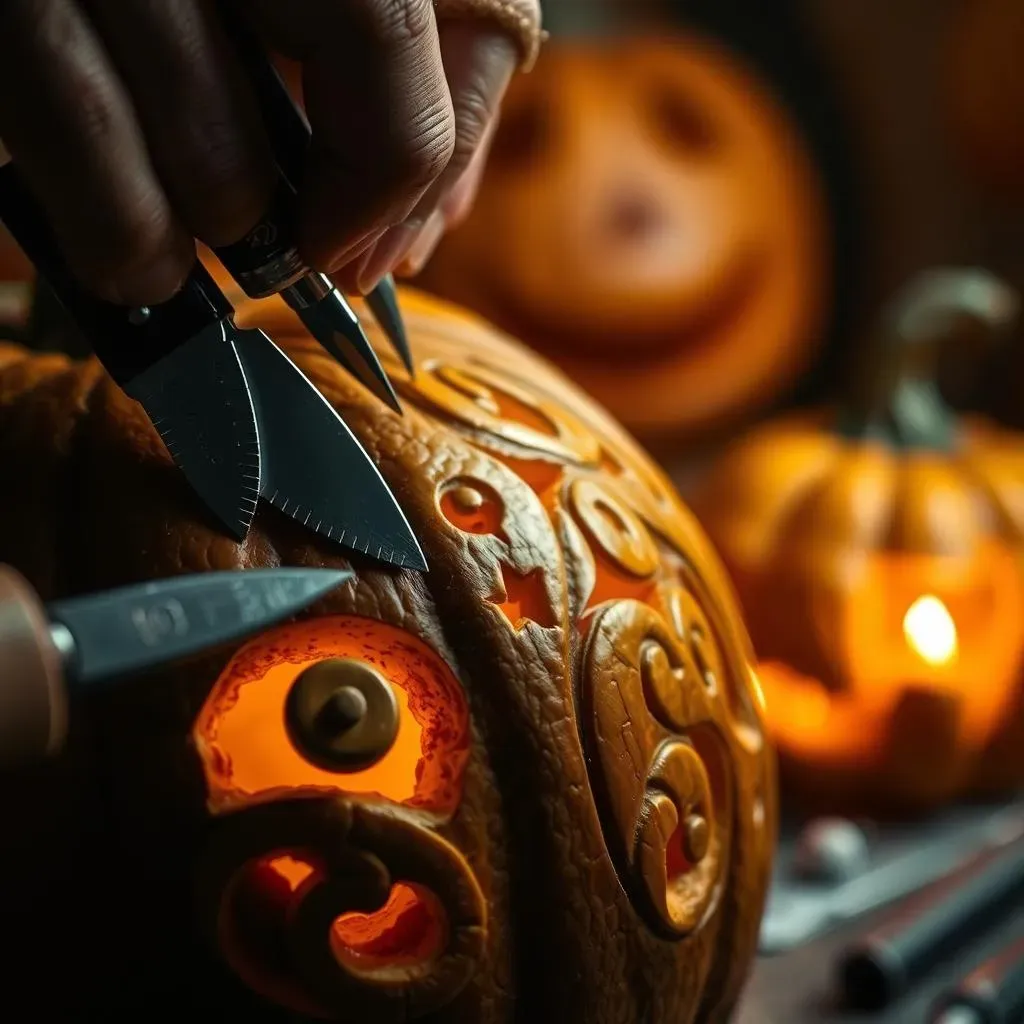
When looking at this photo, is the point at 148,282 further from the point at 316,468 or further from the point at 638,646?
the point at 638,646

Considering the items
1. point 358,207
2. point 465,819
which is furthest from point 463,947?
point 358,207

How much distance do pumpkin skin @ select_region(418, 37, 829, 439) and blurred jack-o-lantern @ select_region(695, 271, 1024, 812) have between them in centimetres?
39

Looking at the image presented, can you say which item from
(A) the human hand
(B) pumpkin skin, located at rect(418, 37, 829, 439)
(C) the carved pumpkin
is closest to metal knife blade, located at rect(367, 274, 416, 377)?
(A) the human hand

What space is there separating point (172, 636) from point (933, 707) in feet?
3.13

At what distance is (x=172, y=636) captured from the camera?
1.35 feet

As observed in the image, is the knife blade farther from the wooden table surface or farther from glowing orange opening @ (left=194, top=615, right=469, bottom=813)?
the wooden table surface

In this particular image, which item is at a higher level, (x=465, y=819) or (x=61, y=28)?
(x=61, y=28)

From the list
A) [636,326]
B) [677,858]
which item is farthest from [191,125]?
[636,326]

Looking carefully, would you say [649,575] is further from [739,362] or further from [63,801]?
[739,362]

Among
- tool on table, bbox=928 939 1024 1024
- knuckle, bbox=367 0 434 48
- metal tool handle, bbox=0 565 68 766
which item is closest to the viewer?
metal tool handle, bbox=0 565 68 766

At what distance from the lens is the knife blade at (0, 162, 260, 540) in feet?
1.73

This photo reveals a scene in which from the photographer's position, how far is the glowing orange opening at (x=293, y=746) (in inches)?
21.2

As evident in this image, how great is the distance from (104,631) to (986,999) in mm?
683

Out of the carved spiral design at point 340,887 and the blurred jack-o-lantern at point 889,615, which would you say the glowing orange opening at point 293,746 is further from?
the blurred jack-o-lantern at point 889,615
